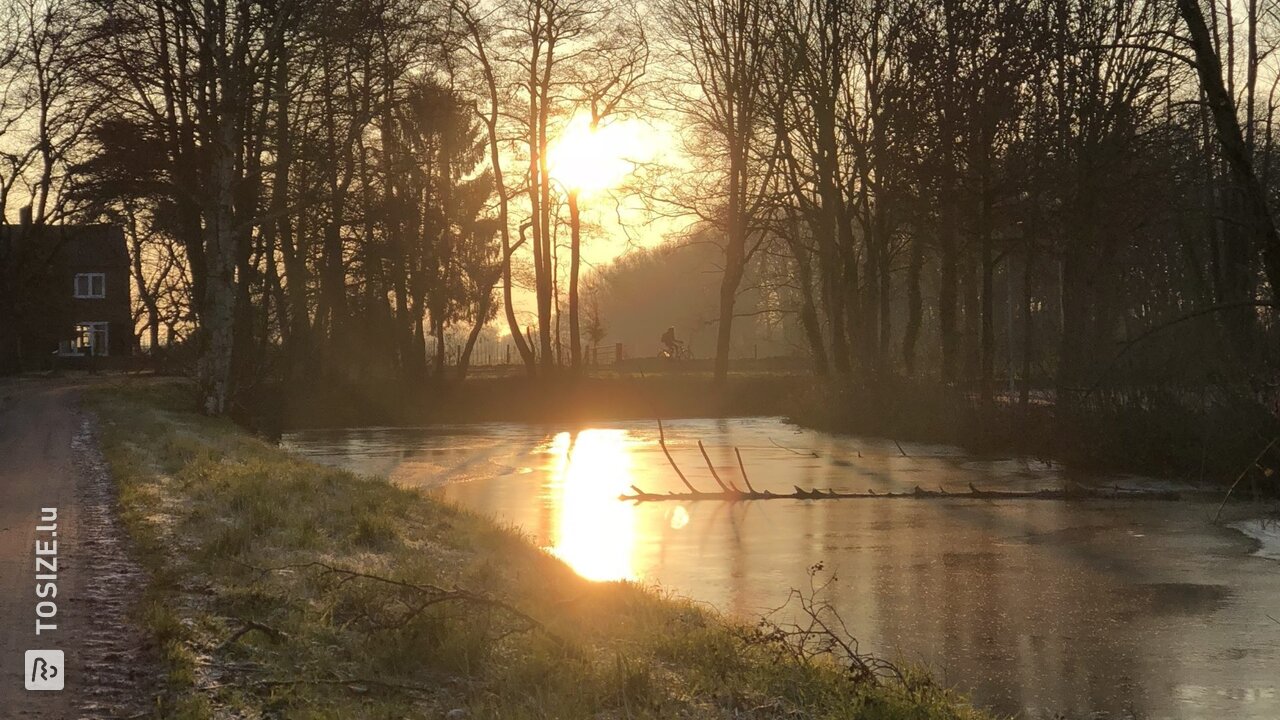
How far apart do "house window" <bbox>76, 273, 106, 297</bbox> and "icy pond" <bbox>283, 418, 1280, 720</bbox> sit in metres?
58.0

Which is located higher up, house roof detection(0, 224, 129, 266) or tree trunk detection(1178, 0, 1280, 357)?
house roof detection(0, 224, 129, 266)

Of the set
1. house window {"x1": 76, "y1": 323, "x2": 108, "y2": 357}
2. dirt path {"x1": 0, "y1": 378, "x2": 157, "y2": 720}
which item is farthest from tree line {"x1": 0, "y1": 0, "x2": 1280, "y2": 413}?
house window {"x1": 76, "y1": 323, "x2": 108, "y2": 357}

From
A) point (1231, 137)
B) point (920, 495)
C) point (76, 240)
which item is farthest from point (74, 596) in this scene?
point (76, 240)

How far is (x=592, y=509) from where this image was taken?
18.1 meters

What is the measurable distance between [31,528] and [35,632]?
162 inches

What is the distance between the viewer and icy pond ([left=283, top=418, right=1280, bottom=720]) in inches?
348

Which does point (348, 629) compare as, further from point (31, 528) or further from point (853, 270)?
point (853, 270)

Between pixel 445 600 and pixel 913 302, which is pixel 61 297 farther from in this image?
pixel 445 600

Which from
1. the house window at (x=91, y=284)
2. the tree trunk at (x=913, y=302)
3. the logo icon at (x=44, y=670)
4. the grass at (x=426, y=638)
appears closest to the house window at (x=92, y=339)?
the house window at (x=91, y=284)

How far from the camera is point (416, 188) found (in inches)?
1735

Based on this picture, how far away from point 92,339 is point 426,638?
73.9 m

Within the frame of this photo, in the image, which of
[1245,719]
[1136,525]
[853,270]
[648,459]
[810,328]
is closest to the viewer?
[1245,719]

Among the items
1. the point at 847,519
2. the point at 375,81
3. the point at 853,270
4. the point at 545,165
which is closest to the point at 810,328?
the point at 853,270

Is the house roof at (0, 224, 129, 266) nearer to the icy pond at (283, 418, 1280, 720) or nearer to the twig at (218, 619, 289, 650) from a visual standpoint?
the icy pond at (283, 418, 1280, 720)
